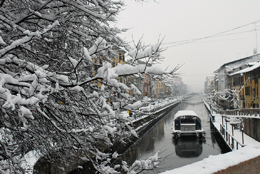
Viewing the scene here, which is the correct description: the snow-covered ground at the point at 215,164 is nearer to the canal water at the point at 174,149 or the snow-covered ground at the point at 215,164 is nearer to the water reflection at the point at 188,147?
the canal water at the point at 174,149

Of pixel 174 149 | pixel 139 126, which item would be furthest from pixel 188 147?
pixel 139 126

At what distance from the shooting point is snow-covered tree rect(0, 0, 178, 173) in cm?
254

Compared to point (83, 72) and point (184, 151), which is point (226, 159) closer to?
point (83, 72)

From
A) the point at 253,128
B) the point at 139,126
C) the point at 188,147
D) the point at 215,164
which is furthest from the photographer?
the point at 188,147

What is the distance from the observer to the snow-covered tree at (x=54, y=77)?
254 centimetres

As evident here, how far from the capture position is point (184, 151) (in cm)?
1988

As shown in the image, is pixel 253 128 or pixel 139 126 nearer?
pixel 253 128

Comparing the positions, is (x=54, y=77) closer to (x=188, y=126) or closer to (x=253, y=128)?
(x=253, y=128)

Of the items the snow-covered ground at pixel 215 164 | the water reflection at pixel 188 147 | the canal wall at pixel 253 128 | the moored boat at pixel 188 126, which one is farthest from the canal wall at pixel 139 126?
the canal wall at pixel 253 128

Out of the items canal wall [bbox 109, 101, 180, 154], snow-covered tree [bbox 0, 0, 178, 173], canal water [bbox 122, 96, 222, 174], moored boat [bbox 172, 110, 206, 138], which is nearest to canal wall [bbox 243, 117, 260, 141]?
canal water [bbox 122, 96, 222, 174]

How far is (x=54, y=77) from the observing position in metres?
2.93

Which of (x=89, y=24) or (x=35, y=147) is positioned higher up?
(x=89, y=24)

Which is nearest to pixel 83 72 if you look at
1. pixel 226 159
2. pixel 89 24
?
pixel 89 24

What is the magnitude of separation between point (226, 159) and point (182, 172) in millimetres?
1095
